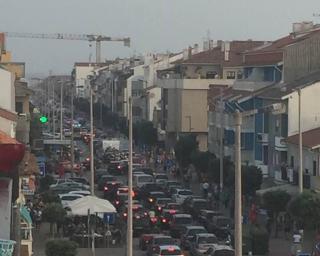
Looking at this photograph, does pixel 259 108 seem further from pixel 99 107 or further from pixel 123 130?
pixel 99 107

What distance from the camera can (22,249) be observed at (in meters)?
28.8

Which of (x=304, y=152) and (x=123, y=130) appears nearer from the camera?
(x=304, y=152)

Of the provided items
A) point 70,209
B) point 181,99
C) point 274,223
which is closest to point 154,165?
point 181,99

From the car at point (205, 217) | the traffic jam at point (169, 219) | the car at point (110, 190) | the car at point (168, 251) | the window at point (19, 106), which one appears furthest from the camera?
the window at point (19, 106)

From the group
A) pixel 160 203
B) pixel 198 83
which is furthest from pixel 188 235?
pixel 198 83

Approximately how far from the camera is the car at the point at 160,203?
4438 cm

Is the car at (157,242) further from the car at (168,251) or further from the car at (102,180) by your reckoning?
the car at (102,180)

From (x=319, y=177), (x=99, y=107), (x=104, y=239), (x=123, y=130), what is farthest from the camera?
(x=99, y=107)

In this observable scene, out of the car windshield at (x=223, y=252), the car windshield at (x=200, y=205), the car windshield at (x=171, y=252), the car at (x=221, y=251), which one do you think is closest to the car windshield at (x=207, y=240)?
the car at (x=221, y=251)

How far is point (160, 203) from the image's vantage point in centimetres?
4634

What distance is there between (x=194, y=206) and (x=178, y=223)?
5.80 m

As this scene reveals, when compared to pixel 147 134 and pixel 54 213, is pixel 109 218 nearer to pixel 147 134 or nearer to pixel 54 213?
pixel 54 213

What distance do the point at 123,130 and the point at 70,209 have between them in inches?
2913

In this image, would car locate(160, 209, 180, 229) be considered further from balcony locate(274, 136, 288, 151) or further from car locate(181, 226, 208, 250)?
balcony locate(274, 136, 288, 151)
